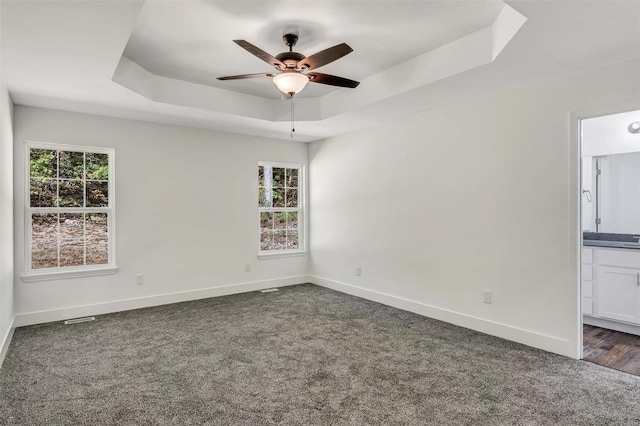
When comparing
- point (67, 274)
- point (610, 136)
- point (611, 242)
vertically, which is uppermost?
point (610, 136)

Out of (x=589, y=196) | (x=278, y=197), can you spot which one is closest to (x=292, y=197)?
(x=278, y=197)

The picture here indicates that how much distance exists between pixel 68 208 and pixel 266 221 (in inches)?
102

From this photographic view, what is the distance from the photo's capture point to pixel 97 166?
4.40 metres

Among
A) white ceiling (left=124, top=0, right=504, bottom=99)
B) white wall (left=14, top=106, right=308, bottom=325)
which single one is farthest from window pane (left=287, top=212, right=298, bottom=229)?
white ceiling (left=124, top=0, right=504, bottom=99)

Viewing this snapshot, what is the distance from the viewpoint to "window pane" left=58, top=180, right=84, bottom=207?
419 centimetres

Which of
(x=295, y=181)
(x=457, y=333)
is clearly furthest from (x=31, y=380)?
(x=295, y=181)

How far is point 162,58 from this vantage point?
11.0 feet

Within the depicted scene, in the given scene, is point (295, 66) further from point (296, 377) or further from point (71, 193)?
point (71, 193)

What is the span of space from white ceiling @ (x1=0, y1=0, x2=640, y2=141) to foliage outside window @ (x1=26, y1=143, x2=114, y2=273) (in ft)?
1.88

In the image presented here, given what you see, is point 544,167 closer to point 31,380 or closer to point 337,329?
point 337,329

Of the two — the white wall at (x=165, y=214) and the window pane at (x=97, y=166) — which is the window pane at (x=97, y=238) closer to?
the white wall at (x=165, y=214)

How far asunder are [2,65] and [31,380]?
2.38 meters

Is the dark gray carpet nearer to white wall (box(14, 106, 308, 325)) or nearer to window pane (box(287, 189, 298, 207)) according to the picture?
white wall (box(14, 106, 308, 325))

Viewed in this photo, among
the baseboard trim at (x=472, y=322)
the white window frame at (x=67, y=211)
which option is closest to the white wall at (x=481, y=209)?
the baseboard trim at (x=472, y=322)
